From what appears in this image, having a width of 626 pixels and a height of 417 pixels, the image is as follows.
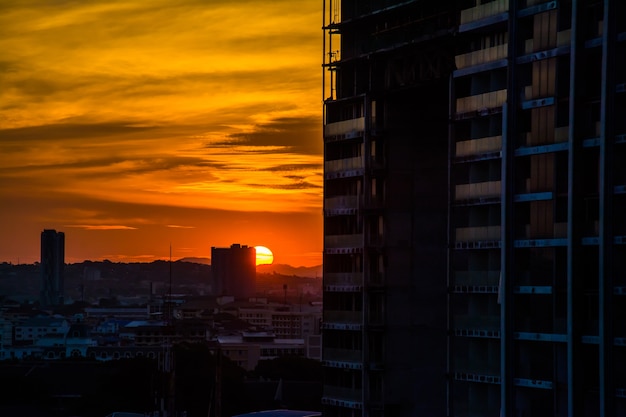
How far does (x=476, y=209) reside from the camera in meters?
60.7

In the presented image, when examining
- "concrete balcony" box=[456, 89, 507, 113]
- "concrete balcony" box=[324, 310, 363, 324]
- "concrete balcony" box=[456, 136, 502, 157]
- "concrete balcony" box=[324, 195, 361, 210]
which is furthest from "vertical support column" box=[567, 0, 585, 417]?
"concrete balcony" box=[324, 195, 361, 210]

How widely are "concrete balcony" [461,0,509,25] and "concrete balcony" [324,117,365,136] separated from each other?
35.2ft

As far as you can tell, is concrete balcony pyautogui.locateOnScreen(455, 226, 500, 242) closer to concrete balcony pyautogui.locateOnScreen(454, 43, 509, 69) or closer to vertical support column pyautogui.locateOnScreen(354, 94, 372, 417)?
concrete balcony pyautogui.locateOnScreen(454, 43, 509, 69)

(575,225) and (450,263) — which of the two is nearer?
(575,225)

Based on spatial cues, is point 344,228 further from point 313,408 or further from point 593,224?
point 313,408

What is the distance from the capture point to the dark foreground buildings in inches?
2098

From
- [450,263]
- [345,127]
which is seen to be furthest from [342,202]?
[450,263]

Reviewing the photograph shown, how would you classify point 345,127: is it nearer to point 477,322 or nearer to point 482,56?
point 482,56

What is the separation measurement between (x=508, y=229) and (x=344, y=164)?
17.2 metres

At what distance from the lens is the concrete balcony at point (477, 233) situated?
59.0 metres

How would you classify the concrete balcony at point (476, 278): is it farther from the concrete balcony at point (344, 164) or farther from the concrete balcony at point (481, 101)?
the concrete balcony at point (344, 164)

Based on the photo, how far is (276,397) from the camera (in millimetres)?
161875

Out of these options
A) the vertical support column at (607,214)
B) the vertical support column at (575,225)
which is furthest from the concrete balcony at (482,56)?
the vertical support column at (607,214)

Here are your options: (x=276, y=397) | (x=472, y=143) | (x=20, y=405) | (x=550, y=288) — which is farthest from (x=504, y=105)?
(x=20, y=405)
